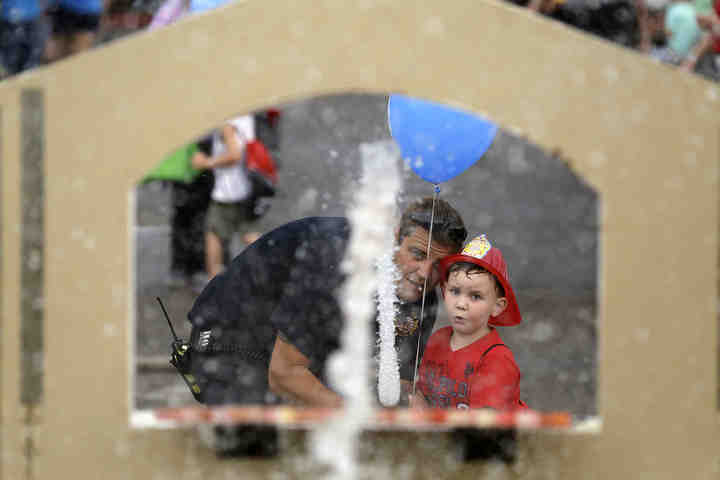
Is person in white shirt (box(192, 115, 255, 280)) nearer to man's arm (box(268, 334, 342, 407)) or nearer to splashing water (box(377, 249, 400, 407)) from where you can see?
splashing water (box(377, 249, 400, 407))

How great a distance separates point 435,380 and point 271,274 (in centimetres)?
66

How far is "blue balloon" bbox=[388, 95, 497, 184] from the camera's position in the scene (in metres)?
2.71

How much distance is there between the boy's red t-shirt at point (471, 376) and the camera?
278 centimetres

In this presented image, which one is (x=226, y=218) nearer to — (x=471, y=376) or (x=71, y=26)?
(x=71, y=26)

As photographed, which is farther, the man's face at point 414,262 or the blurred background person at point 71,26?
the blurred background person at point 71,26

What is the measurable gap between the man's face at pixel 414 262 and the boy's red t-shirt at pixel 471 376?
0.80 ft

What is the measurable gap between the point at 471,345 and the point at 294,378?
2.25ft

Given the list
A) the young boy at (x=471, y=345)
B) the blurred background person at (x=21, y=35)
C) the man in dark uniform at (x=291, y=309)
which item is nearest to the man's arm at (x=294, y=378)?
the man in dark uniform at (x=291, y=309)

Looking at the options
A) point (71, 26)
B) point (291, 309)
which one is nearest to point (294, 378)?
point (291, 309)

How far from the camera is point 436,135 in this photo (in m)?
2.74

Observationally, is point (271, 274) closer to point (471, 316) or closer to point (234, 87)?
point (471, 316)

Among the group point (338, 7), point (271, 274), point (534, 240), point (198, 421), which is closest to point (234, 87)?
point (338, 7)

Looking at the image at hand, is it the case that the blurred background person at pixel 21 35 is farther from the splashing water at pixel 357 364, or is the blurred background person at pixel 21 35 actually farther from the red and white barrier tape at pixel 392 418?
the red and white barrier tape at pixel 392 418

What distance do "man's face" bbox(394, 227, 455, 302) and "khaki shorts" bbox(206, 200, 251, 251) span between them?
1.84 metres
